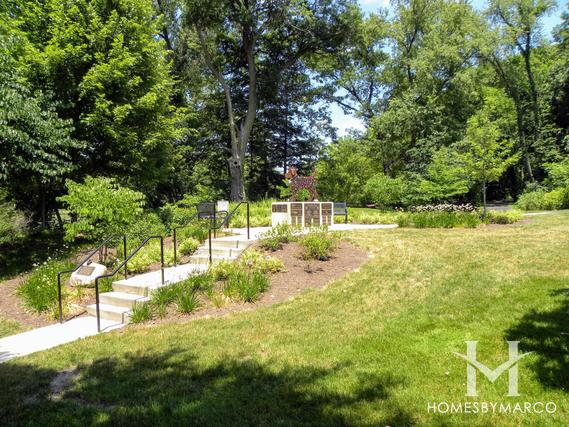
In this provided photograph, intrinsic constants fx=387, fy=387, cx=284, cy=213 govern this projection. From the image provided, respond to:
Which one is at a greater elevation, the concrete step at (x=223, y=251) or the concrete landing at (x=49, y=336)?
the concrete step at (x=223, y=251)

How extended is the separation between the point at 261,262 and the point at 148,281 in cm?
219

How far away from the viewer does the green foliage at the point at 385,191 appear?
20172mm

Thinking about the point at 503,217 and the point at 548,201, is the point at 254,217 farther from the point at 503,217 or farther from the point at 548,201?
the point at 548,201

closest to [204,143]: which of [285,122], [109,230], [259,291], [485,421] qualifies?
[285,122]

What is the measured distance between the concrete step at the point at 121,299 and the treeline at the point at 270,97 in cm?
479

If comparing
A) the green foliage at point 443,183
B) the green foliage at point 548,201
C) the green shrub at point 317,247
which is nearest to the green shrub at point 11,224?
the green shrub at point 317,247

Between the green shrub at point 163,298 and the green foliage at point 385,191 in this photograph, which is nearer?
the green shrub at point 163,298

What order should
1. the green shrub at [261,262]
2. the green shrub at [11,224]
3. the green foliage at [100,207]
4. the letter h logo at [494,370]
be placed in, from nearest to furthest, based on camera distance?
A: the letter h logo at [494,370] → the green shrub at [261,262] → the green foliage at [100,207] → the green shrub at [11,224]

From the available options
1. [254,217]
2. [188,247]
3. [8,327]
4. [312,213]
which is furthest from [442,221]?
[8,327]

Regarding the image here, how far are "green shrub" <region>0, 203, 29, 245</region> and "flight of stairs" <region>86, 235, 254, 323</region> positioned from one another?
7.01m

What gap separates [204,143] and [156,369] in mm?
24659

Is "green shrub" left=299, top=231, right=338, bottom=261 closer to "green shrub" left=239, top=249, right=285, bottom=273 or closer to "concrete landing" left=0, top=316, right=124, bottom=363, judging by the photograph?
"green shrub" left=239, top=249, right=285, bottom=273

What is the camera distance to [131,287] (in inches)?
281

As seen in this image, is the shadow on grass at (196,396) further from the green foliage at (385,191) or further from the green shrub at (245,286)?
the green foliage at (385,191)
